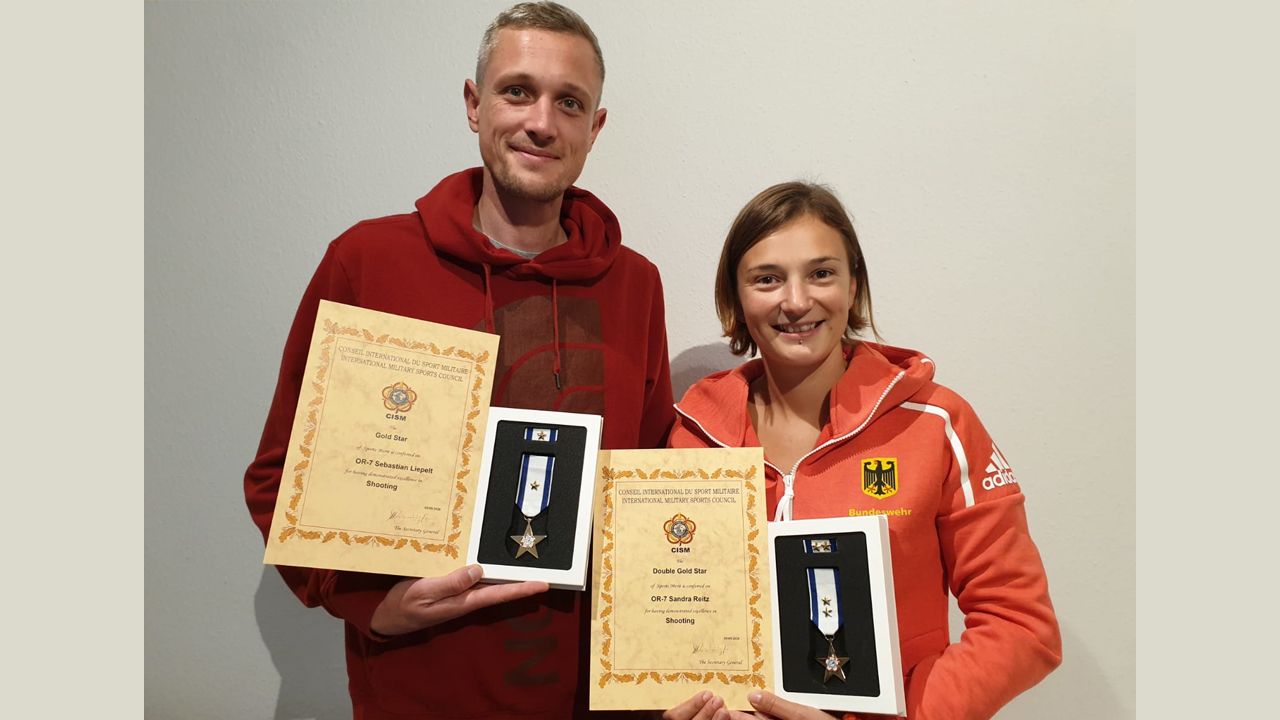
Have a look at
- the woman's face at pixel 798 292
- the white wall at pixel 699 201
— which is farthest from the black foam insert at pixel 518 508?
the white wall at pixel 699 201

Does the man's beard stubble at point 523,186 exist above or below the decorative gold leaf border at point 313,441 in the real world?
above

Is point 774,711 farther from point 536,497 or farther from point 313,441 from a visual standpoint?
point 313,441

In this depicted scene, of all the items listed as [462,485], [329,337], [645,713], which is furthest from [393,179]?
[645,713]

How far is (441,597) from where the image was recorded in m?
1.36

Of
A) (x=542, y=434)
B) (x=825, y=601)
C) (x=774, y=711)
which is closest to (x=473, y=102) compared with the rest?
(x=542, y=434)

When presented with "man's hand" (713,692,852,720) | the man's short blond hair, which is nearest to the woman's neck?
"man's hand" (713,692,852,720)

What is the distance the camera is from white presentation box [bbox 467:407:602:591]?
4.43 feet

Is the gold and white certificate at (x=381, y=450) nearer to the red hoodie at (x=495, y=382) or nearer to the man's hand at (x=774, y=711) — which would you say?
the red hoodie at (x=495, y=382)

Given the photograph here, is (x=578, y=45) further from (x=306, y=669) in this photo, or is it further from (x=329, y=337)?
(x=306, y=669)

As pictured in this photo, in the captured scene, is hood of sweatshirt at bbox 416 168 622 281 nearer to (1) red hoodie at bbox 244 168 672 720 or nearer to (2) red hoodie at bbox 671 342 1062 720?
(1) red hoodie at bbox 244 168 672 720

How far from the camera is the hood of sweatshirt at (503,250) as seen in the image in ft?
5.16

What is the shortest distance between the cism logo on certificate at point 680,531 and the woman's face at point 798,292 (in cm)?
38

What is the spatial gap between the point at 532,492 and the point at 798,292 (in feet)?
2.03

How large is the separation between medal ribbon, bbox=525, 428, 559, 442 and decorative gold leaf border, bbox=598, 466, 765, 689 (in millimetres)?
108
